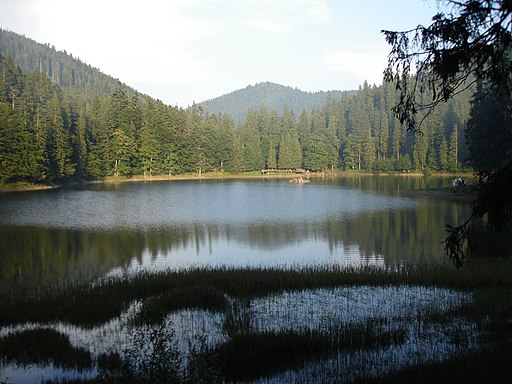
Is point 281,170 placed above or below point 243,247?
above

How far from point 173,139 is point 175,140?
1.83 ft

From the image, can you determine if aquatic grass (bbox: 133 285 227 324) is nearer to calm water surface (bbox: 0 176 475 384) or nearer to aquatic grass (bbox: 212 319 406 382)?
calm water surface (bbox: 0 176 475 384)

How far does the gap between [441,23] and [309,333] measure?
284 inches

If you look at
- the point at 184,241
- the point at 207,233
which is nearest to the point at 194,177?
the point at 207,233

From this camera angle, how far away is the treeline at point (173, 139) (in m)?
68.2

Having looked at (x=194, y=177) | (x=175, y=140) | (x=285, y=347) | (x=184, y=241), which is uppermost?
(x=175, y=140)

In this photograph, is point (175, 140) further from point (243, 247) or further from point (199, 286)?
point (199, 286)

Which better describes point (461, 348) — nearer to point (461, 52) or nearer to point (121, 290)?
point (461, 52)

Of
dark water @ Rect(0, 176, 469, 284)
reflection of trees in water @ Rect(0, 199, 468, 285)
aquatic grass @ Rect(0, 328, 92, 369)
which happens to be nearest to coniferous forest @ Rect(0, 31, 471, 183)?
dark water @ Rect(0, 176, 469, 284)

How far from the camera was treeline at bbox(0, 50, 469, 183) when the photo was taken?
68250mm

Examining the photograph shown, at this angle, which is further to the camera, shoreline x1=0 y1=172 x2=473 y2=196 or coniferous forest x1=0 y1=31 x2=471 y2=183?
coniferous forest x1=0 y1=31 x2=471 y2=183

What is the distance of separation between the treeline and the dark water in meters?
17.3

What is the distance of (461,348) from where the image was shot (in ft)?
30.8

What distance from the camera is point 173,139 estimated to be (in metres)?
97.4
